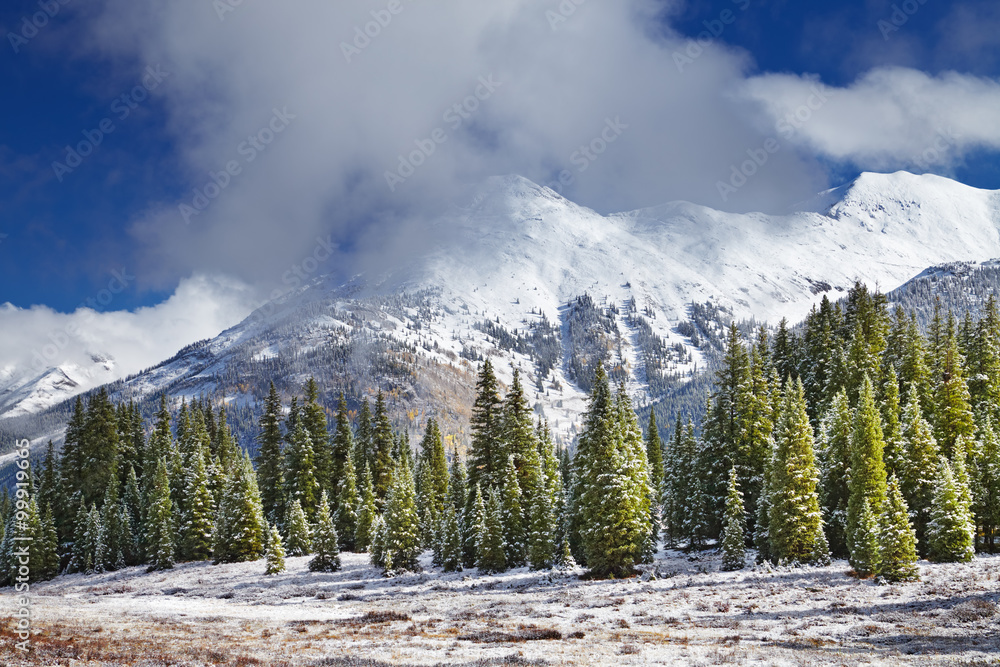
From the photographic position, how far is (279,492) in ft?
242

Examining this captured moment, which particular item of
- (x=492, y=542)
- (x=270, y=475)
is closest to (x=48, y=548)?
(x=270, y=475)

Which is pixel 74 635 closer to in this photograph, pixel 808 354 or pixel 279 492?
pixel 279 492

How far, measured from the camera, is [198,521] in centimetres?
6656

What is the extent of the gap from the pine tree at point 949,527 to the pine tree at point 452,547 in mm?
A: 32672

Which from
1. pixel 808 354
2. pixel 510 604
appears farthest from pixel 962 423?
pixel 510 604

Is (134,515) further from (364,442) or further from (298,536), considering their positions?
(364,442)


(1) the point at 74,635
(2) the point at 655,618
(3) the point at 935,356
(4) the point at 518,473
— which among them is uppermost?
(3) the point at 935,356

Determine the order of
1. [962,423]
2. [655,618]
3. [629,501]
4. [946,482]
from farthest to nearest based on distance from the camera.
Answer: [962,423], [629,501], [946,482], [655,618]

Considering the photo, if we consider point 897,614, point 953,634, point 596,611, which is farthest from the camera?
point 596,611

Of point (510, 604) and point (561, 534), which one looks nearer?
point (510, 604)

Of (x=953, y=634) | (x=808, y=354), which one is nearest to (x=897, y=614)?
(x=953, y=634)

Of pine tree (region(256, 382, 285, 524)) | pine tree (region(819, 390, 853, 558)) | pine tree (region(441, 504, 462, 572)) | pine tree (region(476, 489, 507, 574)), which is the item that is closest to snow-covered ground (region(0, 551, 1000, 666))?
pine tree (region(476, 489, 507, 574))

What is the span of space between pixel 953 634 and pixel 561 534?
37.7 m

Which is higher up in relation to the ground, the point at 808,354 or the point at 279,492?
the point at 808,354
